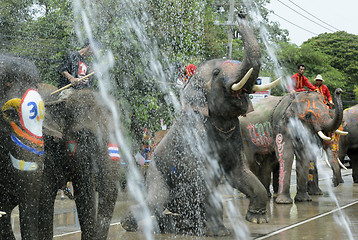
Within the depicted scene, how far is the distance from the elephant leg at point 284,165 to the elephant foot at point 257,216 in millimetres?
3199

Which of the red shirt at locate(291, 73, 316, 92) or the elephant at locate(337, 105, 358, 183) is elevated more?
the red shirt at locate(291, 73, 316, 92)

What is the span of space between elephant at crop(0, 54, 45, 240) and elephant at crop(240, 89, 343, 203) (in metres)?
7.10

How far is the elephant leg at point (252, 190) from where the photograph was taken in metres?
7.64

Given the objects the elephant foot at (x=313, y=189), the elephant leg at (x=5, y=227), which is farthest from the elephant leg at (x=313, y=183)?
the elephant leg at (x=5, y=227)

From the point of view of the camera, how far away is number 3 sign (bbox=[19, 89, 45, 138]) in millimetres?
4594

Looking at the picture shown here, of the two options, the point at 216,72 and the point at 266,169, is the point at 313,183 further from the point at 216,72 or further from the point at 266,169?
the point at 216,72

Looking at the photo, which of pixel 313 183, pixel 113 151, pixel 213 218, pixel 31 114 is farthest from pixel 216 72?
pixel 313 183

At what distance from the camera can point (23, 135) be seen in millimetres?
4594

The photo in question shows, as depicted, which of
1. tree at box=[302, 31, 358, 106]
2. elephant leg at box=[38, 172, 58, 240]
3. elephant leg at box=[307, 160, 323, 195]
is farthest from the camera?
tree at box=[302, 31, 358, 106]

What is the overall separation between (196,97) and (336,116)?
4.18 m

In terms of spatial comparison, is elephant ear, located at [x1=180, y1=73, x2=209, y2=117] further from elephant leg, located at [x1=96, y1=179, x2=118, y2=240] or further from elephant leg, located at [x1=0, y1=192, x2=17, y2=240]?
elephant leg, located at [x1=0, y1=192, x2=17, y2=240]

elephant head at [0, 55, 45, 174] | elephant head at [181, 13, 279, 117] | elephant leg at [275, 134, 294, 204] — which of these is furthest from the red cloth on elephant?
elephant leg at [275, 134, 294, 204]

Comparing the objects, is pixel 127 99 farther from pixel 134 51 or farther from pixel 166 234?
pixel 166 234

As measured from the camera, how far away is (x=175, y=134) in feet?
25.4
